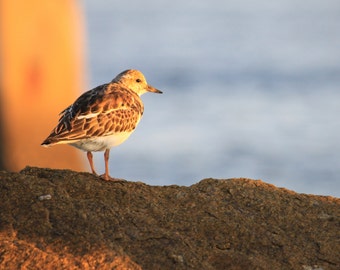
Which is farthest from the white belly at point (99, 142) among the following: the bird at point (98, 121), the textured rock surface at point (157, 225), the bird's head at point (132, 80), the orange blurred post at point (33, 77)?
the orange blurred post at point (33, 77)

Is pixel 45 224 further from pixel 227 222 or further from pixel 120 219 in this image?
pixel 227 222

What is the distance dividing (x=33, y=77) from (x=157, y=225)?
12.0 ft

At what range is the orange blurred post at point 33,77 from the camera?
8.69 meters

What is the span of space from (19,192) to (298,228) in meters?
1.87

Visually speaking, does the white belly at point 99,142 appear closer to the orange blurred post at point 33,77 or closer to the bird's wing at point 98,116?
the bird's wing at point 98,116

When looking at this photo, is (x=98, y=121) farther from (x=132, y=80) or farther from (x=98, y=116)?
(x=132, y=80)

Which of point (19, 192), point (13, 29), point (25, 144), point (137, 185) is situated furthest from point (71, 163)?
point (19, 192)

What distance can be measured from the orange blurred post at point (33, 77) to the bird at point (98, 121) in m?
1.46

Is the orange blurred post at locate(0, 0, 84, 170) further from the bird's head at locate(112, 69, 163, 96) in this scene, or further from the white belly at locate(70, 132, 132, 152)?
the white belly at locate(70, 132, 132, 152)

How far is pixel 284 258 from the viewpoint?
18.4 feet

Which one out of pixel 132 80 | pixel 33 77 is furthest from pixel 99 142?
pixel 33 77

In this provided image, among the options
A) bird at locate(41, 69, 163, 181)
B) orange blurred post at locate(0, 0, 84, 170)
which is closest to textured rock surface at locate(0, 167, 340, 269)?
bird at locate(41, 69, 163, 181)

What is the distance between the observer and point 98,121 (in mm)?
7043

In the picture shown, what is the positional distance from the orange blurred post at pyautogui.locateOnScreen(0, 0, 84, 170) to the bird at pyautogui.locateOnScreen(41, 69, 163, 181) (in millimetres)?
1460
